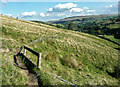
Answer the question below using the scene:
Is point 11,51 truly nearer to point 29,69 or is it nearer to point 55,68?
point 29,69

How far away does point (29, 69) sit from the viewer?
39.9ft

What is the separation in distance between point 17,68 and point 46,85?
4.80 metres

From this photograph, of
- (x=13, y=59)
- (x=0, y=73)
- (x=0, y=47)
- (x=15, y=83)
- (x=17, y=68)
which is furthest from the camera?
(x=0, y=47)

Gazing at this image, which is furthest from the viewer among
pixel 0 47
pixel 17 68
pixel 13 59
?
pixel 0 47

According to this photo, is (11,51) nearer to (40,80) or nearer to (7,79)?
(7,79)

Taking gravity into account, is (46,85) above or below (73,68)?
above

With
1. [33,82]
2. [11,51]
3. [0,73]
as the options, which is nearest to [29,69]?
[33,82]

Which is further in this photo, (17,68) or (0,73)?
(17,68)

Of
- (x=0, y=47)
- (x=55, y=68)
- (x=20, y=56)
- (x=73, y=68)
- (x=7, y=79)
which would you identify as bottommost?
(x=73, y=68)

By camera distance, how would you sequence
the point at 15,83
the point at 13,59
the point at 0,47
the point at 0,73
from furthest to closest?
the point at 0,47 < the point at 13,59 < the point at 0,73 < the point at 15,83

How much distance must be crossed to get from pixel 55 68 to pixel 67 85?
403 centimetres

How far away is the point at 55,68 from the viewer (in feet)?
46.9

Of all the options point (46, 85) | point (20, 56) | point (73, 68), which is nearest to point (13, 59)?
point (20, 56)

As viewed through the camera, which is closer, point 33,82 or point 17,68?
point 33,82
